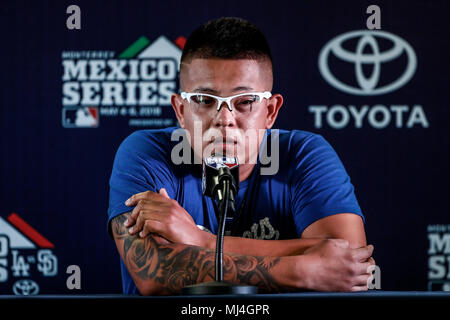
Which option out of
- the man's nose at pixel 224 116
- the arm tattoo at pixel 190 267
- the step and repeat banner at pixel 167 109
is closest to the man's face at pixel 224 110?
the man's nose at pixel 224 116

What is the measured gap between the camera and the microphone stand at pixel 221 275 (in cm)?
112

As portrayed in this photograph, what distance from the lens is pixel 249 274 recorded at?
5.02 ft

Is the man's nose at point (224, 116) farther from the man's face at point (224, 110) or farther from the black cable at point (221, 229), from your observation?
the black cable at point (221, 229)

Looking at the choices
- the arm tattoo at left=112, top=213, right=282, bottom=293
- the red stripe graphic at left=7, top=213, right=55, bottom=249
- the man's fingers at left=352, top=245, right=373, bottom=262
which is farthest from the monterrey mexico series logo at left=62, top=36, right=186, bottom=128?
the man's fingers at left=352, top=245, right=373, bottom=262

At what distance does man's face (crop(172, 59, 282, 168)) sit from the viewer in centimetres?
182

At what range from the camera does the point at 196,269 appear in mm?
1529

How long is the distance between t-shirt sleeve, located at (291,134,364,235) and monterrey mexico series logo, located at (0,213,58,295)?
157cm

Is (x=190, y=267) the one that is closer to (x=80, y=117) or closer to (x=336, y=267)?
(x=336, y=267)

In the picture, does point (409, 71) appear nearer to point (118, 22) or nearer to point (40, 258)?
point (118, 22)

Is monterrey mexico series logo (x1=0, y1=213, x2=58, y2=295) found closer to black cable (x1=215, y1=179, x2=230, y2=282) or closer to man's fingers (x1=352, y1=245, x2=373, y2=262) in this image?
man's fingers (x1=352, y1=245, x2=373, y2=262)

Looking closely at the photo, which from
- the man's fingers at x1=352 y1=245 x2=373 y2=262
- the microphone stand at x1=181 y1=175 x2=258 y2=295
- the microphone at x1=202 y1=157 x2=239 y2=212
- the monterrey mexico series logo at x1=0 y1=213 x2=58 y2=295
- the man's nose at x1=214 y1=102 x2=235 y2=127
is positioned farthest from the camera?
the monterrey mexico series logo at x1=0 y1=213 x2=58 y2=295

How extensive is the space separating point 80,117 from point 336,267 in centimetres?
188

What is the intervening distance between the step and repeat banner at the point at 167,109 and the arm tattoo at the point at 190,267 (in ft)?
4.64

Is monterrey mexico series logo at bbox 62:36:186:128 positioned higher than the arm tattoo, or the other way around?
monterrey mexico series logo at bbox 62:36:186:128
